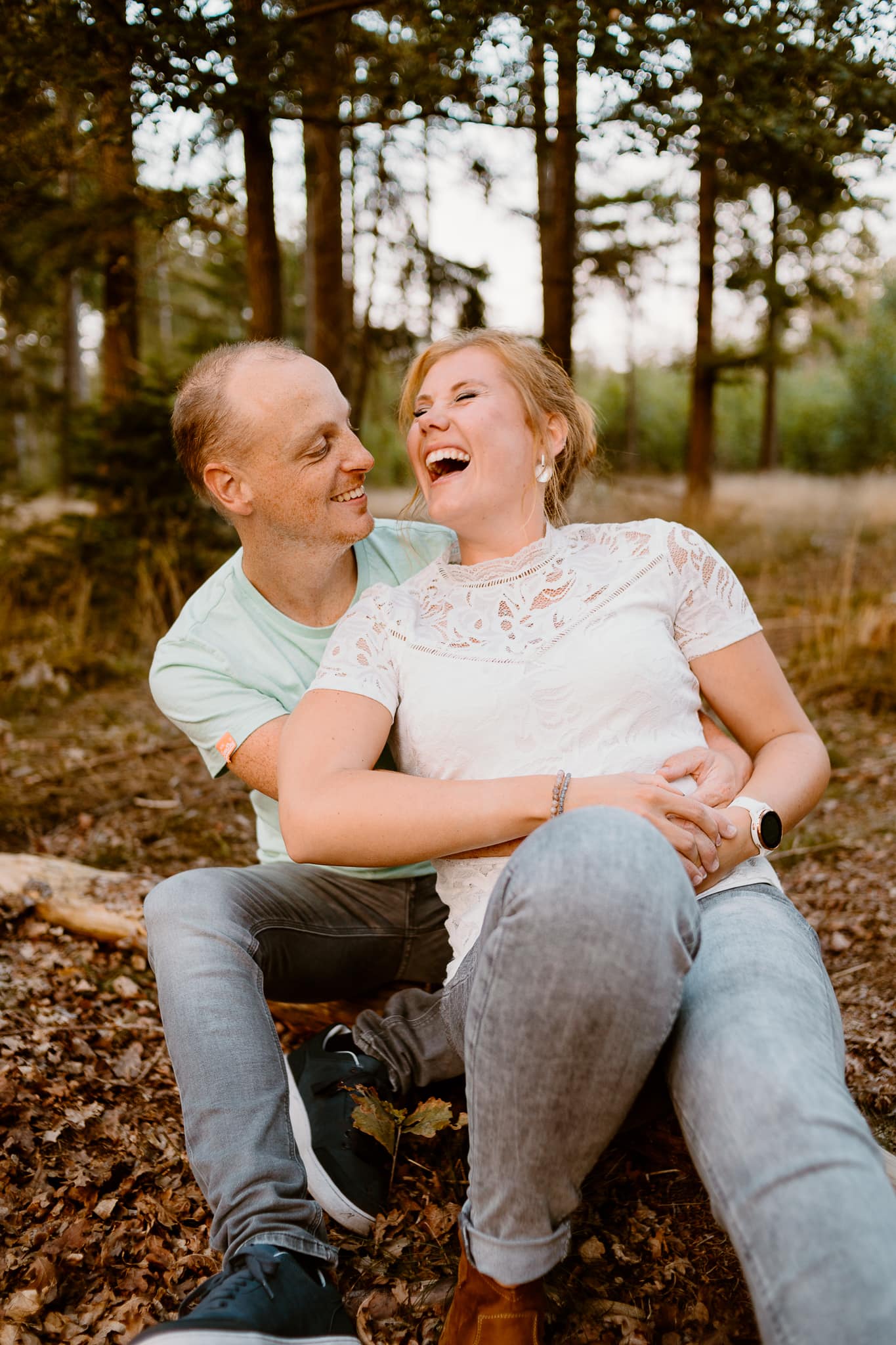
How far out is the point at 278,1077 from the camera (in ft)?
6.01

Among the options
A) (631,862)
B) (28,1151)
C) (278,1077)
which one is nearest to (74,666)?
(28,1151)

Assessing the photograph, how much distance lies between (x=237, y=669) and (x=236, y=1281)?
1216mm

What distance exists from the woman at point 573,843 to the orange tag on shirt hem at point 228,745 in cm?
29

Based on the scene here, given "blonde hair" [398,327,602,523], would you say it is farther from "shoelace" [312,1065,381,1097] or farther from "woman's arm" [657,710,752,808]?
"shoelace" [312,1065,381,1097]

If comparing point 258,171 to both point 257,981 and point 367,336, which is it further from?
point 257,981

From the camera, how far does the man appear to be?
5.66ft

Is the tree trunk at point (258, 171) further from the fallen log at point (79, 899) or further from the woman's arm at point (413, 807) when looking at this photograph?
the woman's arm at point (413, 807)

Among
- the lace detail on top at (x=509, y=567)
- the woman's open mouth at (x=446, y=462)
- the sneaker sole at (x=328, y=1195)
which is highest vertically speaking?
the woman's open mouth at (x=446, y=462)

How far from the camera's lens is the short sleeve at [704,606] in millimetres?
2055

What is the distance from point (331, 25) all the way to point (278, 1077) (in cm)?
445

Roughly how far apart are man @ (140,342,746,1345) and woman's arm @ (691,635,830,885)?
0.72 ft

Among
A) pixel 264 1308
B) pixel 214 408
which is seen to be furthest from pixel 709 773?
pixel 214 408

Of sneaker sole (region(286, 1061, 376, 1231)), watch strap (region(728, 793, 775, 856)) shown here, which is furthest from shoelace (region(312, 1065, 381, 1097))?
watch strap (region(728, 793, 775, 856))

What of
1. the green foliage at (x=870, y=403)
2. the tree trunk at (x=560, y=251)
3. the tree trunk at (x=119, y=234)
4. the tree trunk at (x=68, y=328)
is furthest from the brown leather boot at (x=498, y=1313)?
the green foliage at (x=870, y=403)
